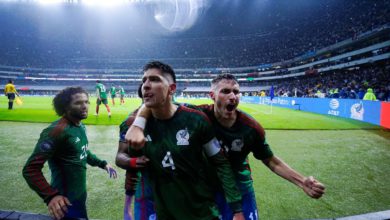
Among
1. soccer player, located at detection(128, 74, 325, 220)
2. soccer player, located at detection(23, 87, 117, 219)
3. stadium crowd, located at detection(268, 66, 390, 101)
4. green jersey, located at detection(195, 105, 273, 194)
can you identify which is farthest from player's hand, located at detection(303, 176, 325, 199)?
stadium crowd, located at detection(268, 66, 390, 101)

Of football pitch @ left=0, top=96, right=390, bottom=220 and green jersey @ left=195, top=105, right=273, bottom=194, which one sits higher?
green jersey @ left=195, top=105, right=273, bottom=194

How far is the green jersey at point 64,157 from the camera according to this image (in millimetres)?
2337

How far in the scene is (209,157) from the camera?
2244 mm

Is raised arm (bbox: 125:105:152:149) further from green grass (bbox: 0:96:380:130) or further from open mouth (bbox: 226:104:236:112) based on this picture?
green grass (bbox: 0:96:380:130)

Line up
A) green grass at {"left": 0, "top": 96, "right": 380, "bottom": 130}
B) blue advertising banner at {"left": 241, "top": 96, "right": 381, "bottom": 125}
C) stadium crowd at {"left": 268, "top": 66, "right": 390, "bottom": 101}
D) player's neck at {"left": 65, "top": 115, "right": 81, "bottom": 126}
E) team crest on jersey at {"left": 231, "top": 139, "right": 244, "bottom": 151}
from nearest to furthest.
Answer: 1. team crest on jersey at {"left": 231, "top": 139, "right": 244, "bottom": 151}
2. player's neck at {"left": 65, "top": 115, "right": 81, "bottom": 126}
3. green grass at {"left": 0, "top": 96, "right": 380, "bottom": 130}
4. blue advertising banner at {"left": 241, "top": 96, "right": 381, "bottom": 125}
5. stadium crowd at {"left": 268, "top": 66, "right": 390, "bottom": 101}

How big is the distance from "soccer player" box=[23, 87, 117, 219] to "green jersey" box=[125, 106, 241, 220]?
94cm

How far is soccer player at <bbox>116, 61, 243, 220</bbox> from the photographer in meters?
2.12

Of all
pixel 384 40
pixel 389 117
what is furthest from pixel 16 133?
pixel 384 40

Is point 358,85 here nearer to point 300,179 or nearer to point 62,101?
point 300,179

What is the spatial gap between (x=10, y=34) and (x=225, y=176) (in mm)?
105393

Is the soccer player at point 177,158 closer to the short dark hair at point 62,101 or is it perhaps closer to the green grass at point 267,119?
the short dark hair at point 62,101

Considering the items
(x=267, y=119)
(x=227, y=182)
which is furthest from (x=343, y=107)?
(x=227, y=182)

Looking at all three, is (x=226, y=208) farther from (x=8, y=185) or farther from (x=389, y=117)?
(x=389, y=117)

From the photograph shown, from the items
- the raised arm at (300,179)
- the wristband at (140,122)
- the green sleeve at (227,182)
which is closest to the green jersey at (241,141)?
the raised arm at (300,179)
